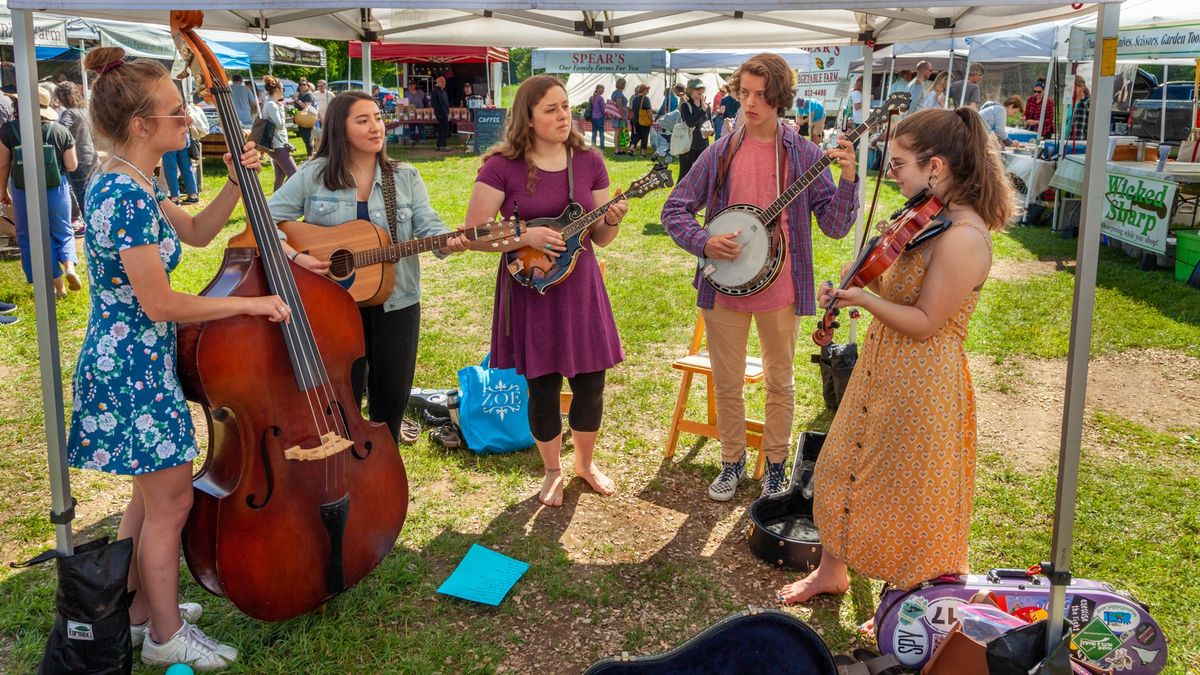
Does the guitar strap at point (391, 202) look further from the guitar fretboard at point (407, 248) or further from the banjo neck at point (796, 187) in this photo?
the banjo neck at point (796, 187)

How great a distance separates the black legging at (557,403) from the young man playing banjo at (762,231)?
0.58m

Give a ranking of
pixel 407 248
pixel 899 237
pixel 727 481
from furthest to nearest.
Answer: pixel 727 481, pixel 407 248, pixel 899 237

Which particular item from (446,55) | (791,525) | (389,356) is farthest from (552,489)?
(446,55)

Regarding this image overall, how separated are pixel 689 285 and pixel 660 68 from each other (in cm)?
1906

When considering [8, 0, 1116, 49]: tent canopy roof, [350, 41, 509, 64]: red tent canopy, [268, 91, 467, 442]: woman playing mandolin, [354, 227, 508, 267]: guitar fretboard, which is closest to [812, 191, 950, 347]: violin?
[8, 0, 1116, 49]: tent canopy roof

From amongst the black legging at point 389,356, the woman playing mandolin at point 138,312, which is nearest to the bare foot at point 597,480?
the black legging at point 389,356

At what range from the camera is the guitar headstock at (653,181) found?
3678 mm

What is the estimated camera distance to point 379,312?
12.5 feet

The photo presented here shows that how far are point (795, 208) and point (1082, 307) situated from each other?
147cm

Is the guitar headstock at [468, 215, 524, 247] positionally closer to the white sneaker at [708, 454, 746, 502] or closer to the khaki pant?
the khaki pant

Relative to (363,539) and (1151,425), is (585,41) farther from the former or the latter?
(1151,425)

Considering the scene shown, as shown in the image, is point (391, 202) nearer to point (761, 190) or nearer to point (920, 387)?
point (761, 190)

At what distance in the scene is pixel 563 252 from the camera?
3727 mm

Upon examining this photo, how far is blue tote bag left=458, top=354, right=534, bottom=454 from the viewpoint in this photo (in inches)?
189
